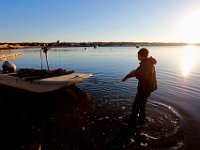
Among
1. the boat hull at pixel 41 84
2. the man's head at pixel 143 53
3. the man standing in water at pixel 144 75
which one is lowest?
the boat hull at pixel 41 84

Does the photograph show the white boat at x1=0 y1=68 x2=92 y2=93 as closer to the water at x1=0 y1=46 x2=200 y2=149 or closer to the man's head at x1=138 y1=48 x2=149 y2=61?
the water at x1=0 y1=46 x2=200 y2=149

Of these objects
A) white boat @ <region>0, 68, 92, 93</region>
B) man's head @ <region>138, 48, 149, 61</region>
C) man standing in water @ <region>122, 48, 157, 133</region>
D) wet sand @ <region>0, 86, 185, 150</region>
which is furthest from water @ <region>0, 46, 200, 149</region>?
man's head @ <region>138, 48, 149, 61</region>

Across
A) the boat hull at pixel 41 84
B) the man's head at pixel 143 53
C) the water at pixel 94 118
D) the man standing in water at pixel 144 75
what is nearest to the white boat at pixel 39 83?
the boat hull at pixel 41 84

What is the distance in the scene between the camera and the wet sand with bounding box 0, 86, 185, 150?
770 cm

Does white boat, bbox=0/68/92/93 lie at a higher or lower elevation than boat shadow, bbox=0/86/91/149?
higher

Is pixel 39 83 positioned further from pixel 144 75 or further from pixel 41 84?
pixel 144 75

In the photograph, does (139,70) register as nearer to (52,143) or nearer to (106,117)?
(106,117)

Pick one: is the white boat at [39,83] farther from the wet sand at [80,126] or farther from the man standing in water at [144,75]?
the man standing in water at [144,75]

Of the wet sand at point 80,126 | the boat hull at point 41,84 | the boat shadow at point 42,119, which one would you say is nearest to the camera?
the wet sand at point 80,126

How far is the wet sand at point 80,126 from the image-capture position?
7.70 meters

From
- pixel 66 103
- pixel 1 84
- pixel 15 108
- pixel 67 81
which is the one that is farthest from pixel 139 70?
pixel 1 84

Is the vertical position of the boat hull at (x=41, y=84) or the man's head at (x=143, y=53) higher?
the man's head at (x=143, y=53)

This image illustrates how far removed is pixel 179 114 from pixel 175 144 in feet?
11.2

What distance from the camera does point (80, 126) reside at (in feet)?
30.3
